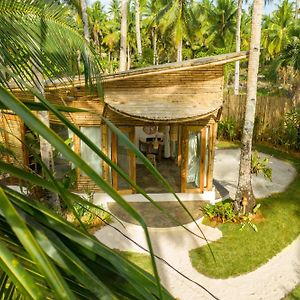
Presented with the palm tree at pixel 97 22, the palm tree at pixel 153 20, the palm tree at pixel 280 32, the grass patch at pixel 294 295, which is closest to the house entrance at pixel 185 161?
the grass patch at pixel 294 295

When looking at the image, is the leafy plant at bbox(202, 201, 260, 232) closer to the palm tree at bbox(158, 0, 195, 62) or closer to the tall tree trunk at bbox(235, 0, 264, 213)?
the tall tree trunk at bbox(235, 0, 264, 213)

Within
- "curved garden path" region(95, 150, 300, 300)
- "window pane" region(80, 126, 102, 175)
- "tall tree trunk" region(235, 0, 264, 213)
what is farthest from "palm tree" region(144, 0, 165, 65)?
"curved garden path" region(95, 150, 300, 300)

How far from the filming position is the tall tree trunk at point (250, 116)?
26.8ft

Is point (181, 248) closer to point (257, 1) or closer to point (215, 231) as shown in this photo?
point (215, 231)

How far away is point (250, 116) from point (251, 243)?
10.5 feet

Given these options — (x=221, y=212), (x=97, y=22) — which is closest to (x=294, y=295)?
(x=221, y=212)

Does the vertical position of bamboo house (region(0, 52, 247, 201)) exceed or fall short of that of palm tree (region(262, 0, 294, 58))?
it falls short

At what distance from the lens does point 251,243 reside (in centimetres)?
816

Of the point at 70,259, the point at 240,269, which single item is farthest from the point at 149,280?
the point at 240,269

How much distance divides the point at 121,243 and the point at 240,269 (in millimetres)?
2814

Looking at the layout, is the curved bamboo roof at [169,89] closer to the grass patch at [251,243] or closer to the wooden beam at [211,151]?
the wooden beam at [211,151]

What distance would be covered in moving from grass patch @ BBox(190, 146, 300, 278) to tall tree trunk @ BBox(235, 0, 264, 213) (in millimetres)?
712

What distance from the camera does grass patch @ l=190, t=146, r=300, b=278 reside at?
24.1 feet

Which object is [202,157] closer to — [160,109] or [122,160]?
[160,109]
